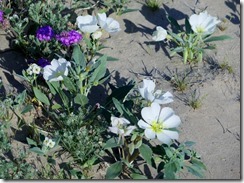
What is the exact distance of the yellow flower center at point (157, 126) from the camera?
125 inches

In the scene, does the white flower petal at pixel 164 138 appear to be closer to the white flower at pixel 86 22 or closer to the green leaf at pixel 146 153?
the green leaf at pixel 146 153

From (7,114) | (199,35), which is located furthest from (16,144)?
(199,35)

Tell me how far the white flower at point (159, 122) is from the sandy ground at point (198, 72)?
0.41m

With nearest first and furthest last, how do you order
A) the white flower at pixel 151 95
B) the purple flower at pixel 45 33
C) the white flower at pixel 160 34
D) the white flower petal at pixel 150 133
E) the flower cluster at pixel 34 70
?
the white flower petal at pixel 150 133 → the white flower at pixel 151 95 → the flower cluster at pixel 34 70 → the purple flower at pixel 45 33 → the white flower at pixel 160 34

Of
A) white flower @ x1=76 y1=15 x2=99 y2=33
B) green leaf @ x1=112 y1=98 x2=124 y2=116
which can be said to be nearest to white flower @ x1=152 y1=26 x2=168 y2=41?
white flower @ x1=76 y1=15 x2=99 y2=33

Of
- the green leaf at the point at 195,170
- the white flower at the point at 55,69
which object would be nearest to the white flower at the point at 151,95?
the green leaf at the point at 195,170

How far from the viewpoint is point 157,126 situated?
3182mm

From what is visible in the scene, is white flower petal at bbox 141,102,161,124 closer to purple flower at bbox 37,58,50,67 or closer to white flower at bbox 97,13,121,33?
white flower at bbox 97,13,121,33

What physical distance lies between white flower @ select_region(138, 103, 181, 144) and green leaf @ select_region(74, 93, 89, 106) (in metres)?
0.47

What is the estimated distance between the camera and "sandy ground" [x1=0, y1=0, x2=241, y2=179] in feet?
11.8

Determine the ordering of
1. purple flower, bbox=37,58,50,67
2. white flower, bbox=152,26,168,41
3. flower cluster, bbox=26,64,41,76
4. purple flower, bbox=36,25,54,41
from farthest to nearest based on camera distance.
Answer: white flower, bbox=152,26,168,41 → purple flower, bbox=36,25,54,41 → purple flower, bbox=37,58,50,67 → flower cluster, bbox=26,64,41,76

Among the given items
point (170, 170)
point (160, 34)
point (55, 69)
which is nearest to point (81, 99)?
point (55, 69)

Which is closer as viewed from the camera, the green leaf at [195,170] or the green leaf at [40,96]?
the green leaf at [195,170]

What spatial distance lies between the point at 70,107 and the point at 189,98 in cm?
88
